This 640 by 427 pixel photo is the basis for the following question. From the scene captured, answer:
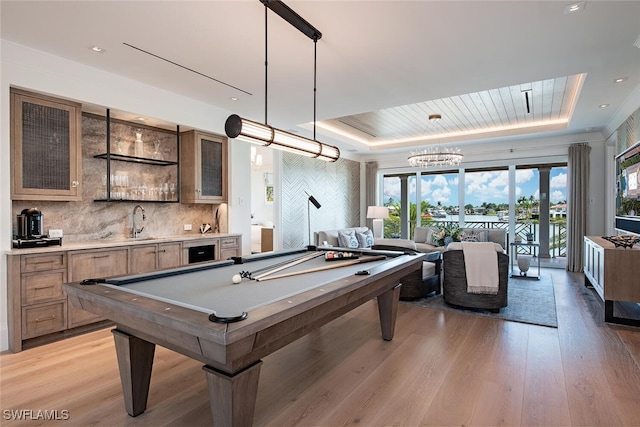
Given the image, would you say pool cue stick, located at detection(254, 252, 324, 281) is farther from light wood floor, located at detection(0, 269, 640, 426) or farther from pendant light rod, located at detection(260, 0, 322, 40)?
pendant light rod, located at detection(260, 0, 322, 40)

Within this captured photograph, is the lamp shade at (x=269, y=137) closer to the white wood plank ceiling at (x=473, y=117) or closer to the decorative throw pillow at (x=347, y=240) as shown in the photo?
the white wood plank ceiling at (x=473, y=117)

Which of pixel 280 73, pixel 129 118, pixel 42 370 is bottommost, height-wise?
pixel 42 370

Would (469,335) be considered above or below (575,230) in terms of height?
below

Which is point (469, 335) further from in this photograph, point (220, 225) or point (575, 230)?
point (575, 230)

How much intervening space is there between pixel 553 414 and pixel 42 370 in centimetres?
360

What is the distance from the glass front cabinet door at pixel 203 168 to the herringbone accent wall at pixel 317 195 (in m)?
1.65

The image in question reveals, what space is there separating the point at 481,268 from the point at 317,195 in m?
4.16

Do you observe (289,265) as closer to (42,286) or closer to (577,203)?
(42,286)

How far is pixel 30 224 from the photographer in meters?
3.26

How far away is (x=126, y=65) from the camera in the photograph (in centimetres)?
341

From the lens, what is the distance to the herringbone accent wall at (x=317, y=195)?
6621 mm

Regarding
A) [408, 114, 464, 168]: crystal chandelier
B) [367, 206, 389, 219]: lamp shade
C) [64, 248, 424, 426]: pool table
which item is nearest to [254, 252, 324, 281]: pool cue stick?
[64, 248, 424, 426]: pool table

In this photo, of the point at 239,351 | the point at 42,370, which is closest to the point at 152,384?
the point at 42,370

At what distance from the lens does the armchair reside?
13.0ft
